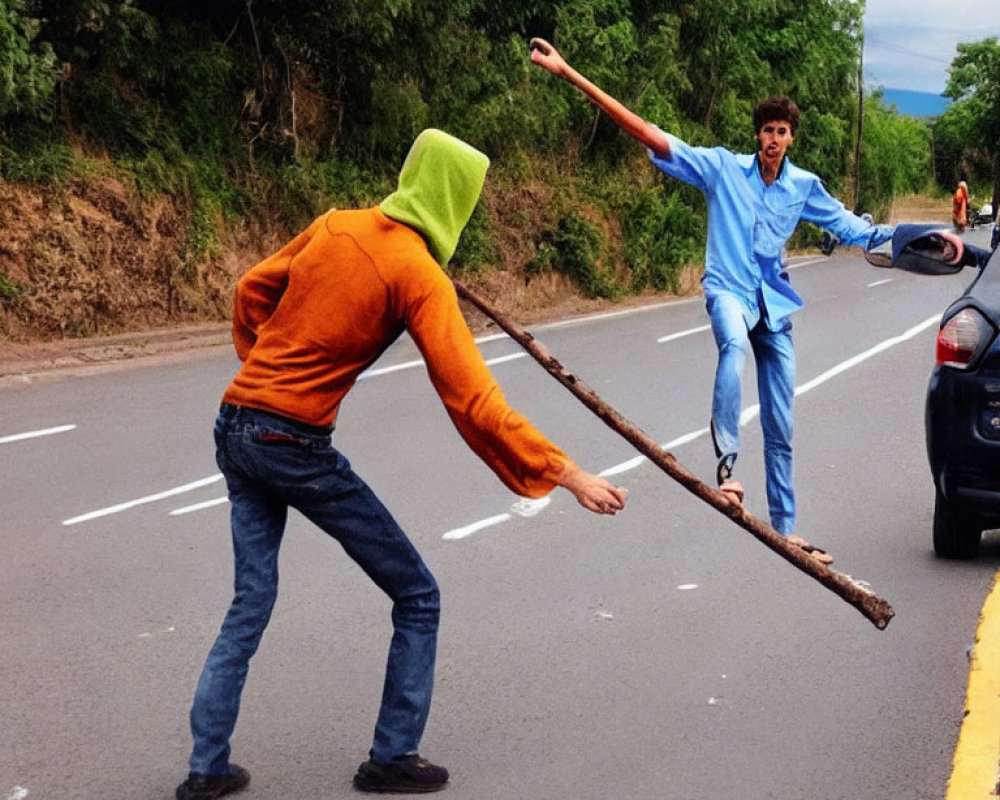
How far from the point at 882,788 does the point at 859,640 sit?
1.64 m

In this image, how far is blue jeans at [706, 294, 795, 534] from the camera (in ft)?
23.6

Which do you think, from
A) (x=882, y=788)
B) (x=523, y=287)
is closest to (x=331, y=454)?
(x=882, y=788)

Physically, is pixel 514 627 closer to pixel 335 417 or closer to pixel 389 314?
pixel 335 417

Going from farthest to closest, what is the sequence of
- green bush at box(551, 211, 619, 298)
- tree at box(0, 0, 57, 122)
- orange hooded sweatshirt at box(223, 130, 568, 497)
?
green bush at box(551, 211, 619, 298) → tree at box(0, 0, 57, 122) → orange hooded sweatshirt at box(223, 130, 568, 497)

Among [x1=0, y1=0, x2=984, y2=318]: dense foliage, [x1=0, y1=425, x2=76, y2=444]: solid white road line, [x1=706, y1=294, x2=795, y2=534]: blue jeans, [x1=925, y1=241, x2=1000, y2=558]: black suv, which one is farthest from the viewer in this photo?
[x1=0, y1=0, x2=984, y2=318]: dense foliage

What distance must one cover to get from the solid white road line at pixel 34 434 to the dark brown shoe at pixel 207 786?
6.95 m

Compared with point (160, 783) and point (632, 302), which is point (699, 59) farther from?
point (160, 783)

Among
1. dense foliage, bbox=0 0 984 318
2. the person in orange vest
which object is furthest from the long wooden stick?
dense foliage, bbox=0 0 984 318

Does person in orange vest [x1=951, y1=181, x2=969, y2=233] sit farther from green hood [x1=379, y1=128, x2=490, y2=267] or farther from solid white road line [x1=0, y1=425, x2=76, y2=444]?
solid white road line [x1=0, y1=425, x2=76, y2=444]

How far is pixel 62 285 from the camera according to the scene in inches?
701

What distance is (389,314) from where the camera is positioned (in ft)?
14.8

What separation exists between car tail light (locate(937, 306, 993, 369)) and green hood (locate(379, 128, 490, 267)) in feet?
11.7

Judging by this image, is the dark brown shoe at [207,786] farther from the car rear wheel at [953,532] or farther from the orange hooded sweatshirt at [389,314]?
the car rear wheel at [953,532]

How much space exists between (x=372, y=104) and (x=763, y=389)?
16.3 metres
